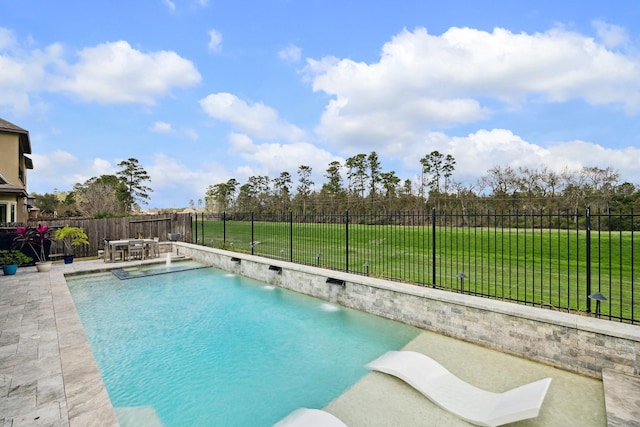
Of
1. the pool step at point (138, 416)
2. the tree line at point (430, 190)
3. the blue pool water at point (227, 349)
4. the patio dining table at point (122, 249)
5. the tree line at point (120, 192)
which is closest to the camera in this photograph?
the pool step at point (138, 416)

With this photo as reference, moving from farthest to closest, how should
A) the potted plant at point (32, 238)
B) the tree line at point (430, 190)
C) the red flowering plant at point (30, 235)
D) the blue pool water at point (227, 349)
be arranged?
the tree line at point (430, 190)
the red flowering plant at point (30, 235)
the potted plant at point (32, 238)
the blue pool water at point (227, 349)

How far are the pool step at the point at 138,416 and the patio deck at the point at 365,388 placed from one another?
0.29 m

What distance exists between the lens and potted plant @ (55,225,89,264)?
34.4 ft

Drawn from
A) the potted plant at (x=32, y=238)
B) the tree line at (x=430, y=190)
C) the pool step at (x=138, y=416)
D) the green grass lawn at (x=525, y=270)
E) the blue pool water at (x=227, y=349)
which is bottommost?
the blue pool water at (x=227, y=349)

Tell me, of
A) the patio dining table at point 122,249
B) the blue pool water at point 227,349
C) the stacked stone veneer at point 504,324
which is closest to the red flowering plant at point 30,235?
the patio dining table at point 122,249

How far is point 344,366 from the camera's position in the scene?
12.9 feet

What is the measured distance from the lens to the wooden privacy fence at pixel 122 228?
40.8ft

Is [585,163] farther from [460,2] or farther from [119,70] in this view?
[119,70]

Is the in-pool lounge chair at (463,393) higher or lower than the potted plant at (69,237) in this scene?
lower

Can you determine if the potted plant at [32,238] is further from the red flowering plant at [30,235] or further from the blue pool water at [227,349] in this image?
the blue pool water at [227,349]

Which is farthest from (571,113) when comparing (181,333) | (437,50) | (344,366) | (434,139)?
(434,139)

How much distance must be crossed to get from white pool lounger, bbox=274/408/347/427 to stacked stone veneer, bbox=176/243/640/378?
275cm

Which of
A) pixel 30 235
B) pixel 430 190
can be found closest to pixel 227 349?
pixel 30 235

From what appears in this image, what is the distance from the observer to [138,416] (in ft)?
9.73
